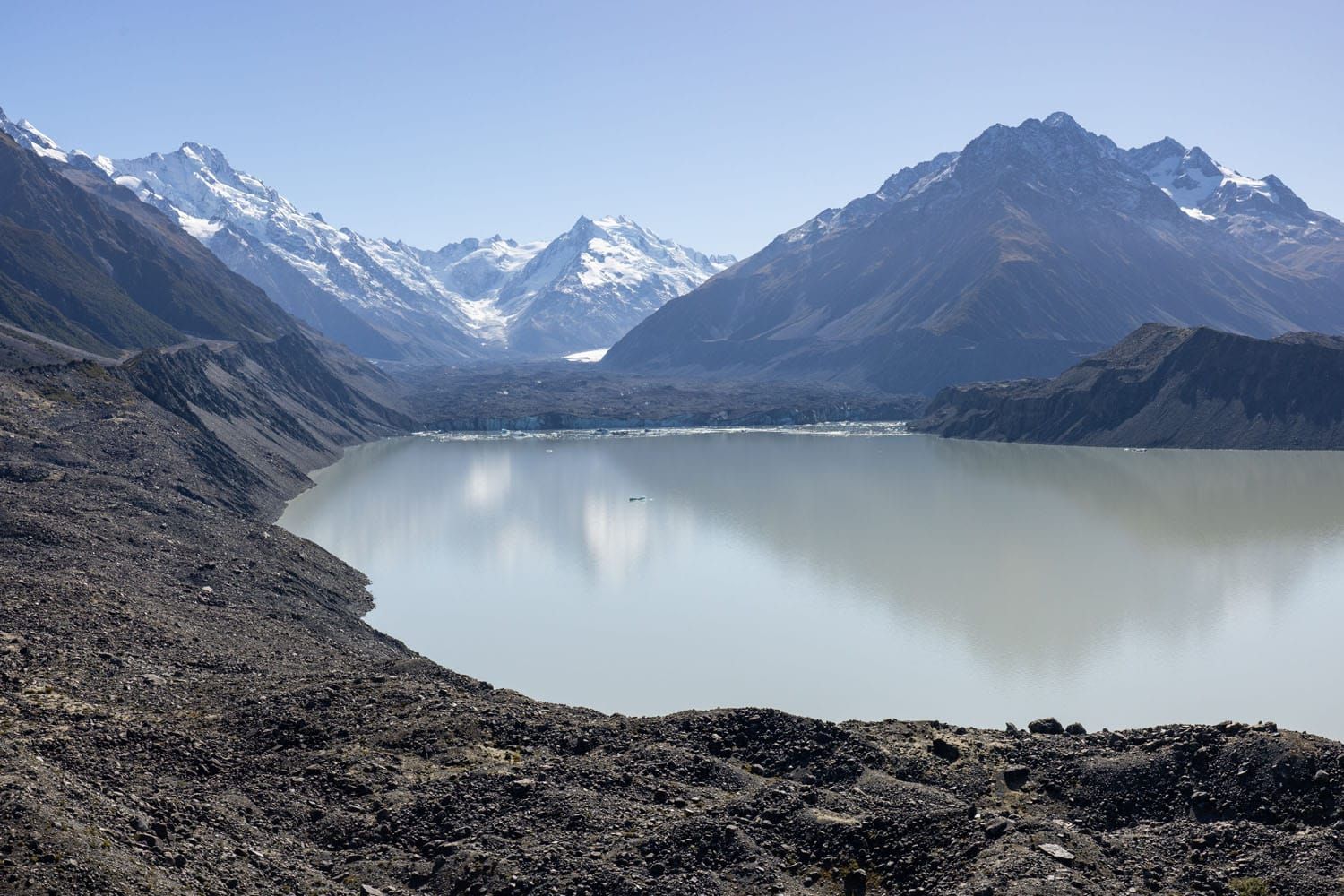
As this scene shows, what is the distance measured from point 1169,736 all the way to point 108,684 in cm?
2309

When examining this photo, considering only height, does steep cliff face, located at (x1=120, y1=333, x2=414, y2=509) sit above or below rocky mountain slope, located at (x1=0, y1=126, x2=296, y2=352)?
below

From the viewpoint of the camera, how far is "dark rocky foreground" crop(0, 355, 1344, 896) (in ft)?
53.7

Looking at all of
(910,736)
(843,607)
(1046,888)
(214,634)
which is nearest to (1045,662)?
(843,607)

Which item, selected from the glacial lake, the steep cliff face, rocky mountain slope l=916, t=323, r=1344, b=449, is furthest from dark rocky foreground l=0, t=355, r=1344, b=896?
rocky mountain slope l=916, t=323, r=1344, b=449

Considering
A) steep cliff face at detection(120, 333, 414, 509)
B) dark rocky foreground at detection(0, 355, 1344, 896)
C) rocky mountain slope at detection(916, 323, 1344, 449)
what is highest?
rocky mountain slope at detection(916, 323, 1344, 449)

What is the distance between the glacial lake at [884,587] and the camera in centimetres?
3716

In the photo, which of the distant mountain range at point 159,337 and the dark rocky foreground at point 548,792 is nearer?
the dark rocky foreground at point 548,792

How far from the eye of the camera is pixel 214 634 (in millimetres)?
33312

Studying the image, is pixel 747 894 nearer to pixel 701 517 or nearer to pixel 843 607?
pixel 843 607

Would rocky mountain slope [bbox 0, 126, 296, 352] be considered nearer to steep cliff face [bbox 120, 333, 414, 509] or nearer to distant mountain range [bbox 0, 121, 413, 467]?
distant mountain range [bbox 0, 121, 413, 467]

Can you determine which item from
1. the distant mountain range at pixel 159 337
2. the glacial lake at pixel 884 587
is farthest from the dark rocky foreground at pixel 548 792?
the distant mountain range at pixel 159 337

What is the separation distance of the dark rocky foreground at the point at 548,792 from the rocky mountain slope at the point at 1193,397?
115136 millimetres

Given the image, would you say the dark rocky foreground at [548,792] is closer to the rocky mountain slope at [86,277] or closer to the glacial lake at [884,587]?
the glacial lake at [884,587]

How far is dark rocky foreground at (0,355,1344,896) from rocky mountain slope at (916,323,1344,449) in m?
115
